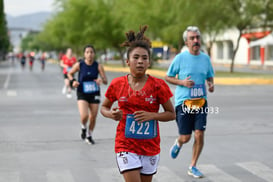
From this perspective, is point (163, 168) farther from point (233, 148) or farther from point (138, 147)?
point (138, 147)

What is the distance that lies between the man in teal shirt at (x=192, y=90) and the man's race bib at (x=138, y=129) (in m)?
2.37

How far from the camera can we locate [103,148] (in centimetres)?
910

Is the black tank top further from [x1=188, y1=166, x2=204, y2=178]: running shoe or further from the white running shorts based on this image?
the white running shorts

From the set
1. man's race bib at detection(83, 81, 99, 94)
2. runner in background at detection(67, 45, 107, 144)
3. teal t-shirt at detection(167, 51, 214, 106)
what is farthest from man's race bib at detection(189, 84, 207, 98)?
man's race bib at detection(83, 81, 99, 94)

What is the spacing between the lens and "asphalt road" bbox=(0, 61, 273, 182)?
279 inches

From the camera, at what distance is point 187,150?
352 inches

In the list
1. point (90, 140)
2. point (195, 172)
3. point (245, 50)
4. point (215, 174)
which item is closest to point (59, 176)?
point (195, 172)

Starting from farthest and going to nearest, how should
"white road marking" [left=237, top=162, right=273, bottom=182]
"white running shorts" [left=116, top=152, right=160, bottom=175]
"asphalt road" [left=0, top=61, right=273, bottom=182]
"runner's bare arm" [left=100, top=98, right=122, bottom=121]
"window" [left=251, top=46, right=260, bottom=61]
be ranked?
"window" [left=251, top=46, right=260, bottom=61] < "asphalt road" [left=0, top=61, right=273, bottom=182] < "white road marking" [left=237, top=162, right=273, bottom=182] < "white running shorts" [left=116, top=152, right=160, bottom=175] < "runner's bare arm" [left=100, top=98, right=122, bottom=121]

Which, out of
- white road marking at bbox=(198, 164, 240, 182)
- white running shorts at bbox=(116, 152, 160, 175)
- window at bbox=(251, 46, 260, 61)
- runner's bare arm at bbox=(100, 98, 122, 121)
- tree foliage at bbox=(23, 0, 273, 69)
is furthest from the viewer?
window at bbox=(251, 46, 260, 61)

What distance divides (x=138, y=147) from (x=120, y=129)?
0.21 metres

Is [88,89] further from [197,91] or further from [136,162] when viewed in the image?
[136,162]

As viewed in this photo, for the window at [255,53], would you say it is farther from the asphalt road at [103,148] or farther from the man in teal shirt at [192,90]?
the man in teal shirt at [192,90]

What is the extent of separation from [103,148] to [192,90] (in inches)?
105

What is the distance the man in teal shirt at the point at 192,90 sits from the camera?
6.88m
